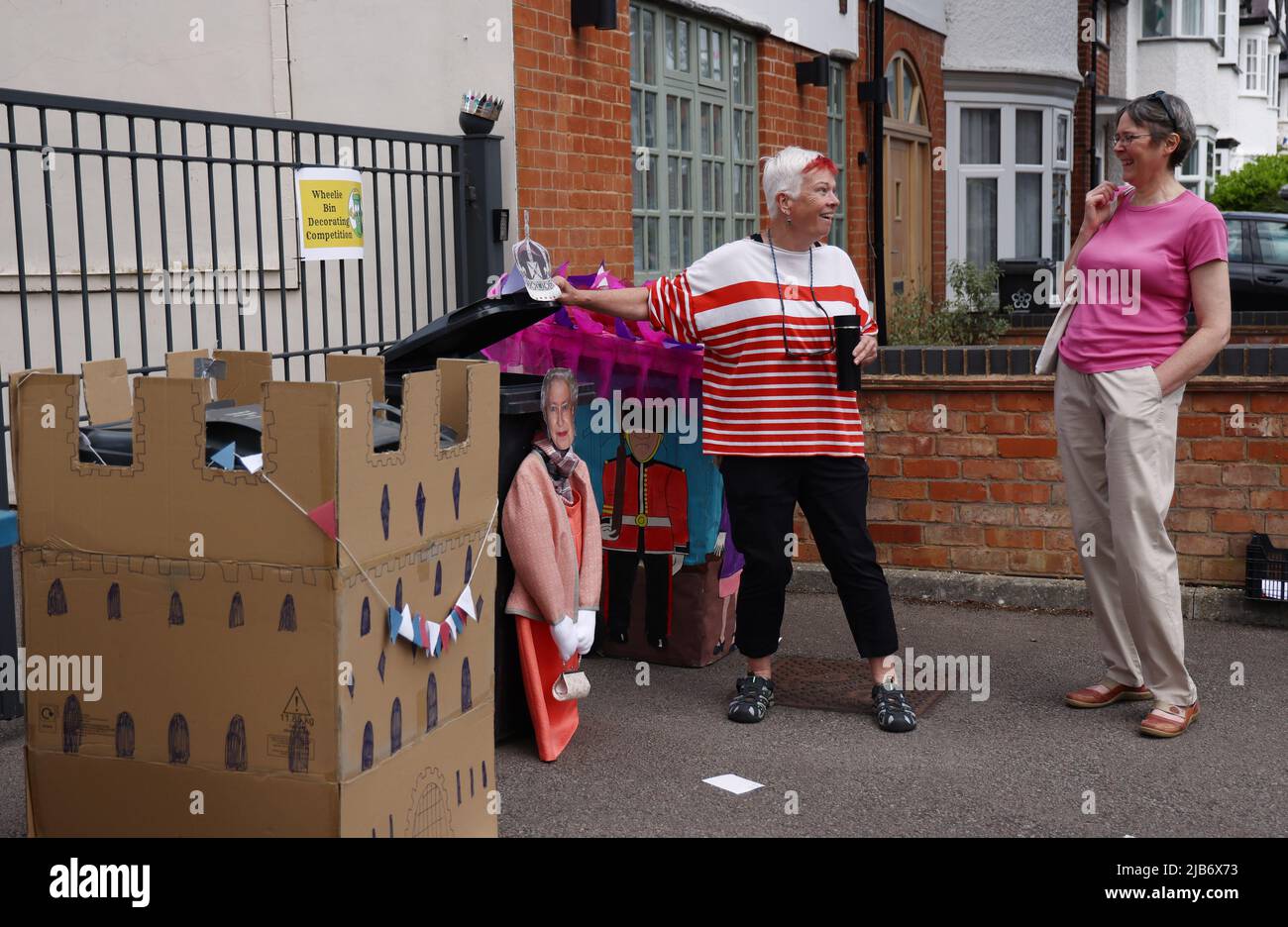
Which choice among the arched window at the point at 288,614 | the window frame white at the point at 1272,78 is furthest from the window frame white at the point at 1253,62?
the arched window at the point at 288,614

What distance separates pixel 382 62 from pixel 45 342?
2311mm

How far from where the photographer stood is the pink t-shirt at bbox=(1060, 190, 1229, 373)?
4.50 m

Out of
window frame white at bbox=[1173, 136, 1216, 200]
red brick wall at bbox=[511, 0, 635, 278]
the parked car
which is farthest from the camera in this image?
window frame white at bbox=[1173, 136, 1216, 200]

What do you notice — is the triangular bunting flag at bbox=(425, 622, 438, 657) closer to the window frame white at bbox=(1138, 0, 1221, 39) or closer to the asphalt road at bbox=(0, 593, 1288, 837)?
the asphalt road at bbox=(0, 593, 1288, 837)

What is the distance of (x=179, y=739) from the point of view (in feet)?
9.87

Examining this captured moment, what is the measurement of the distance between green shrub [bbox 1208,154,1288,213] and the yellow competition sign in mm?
26469

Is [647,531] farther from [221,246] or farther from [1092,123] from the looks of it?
[1092,123]

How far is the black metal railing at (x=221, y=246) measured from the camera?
6.34 m

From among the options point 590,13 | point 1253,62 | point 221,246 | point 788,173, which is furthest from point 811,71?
point 1253,62

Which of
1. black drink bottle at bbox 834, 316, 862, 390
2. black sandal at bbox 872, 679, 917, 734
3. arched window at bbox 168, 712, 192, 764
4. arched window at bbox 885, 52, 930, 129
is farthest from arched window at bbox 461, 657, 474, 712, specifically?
arched window at bbox 885, 52, 930, 129

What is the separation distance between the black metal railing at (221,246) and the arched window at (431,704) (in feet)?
8.84

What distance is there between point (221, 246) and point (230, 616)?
4676 millimetres

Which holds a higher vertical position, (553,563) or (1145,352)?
(1145,352)

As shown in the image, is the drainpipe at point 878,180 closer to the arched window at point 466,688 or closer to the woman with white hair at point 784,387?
the woman with white hair at point 784,387
